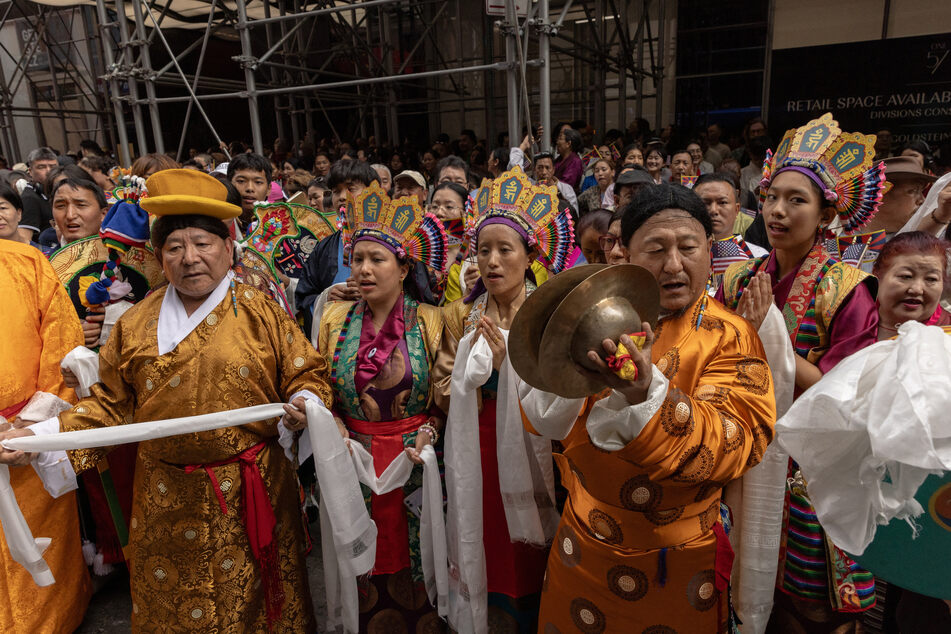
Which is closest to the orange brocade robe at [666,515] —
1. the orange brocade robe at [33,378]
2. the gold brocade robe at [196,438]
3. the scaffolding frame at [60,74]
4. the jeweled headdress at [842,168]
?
the jeweled headdress at [842,168]

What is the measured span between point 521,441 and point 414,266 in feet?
3.01

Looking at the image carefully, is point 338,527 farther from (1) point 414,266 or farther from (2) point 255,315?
(1) point 414,266

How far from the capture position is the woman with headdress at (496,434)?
84.4 inches

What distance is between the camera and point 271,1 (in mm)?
10367

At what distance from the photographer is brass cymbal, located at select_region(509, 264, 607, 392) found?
1168 millimetres

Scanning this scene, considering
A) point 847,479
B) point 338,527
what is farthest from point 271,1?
point 847,479

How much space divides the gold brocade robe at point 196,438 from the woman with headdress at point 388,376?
174 millimetres

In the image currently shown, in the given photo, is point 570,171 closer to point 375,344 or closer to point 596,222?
point 596,222

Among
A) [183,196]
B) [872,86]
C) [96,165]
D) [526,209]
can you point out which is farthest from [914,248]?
[872,86]

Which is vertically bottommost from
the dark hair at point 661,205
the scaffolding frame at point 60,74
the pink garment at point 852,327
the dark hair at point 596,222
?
the pink garment at point 852,327

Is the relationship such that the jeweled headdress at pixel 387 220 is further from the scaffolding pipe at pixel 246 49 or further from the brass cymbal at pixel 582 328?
the scaffolding pipe at pixel 246 49

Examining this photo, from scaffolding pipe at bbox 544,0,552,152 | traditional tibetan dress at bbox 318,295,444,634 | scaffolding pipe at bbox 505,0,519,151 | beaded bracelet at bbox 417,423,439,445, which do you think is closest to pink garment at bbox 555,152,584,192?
scaffolding pipe at bbox 544,0,552,152

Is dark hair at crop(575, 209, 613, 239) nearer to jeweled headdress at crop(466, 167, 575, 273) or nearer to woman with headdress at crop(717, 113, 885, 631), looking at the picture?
jeweled headdress at crop(466, 167, 575, 273)

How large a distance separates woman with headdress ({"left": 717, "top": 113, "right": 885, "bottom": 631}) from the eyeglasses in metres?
0.67
